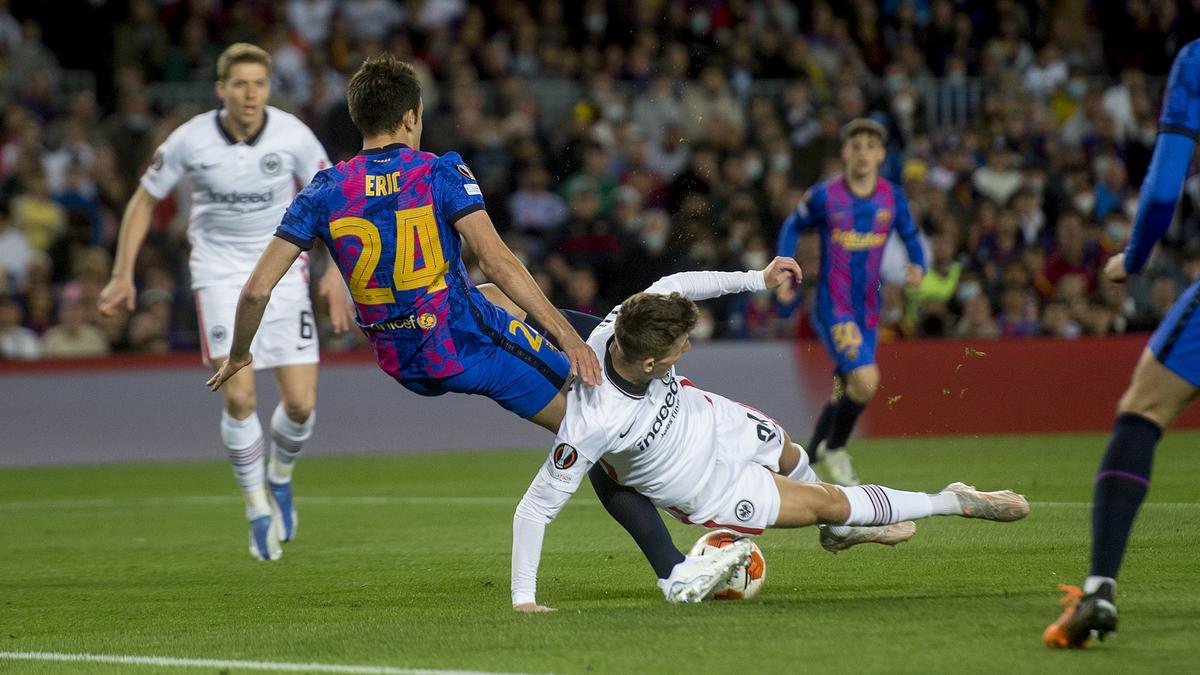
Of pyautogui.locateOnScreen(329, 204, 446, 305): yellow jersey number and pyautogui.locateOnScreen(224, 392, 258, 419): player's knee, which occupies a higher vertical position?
pyautogui.locateOnScreen(329, 204, 446, 305): yellow jersey number

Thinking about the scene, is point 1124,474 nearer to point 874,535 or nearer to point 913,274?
point 874,535

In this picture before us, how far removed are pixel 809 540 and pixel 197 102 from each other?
1146 cm

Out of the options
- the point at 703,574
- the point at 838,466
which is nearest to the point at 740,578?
the point at 703,574

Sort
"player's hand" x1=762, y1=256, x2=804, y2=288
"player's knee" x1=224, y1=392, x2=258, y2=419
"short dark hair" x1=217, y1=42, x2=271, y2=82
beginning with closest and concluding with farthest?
"player's hand" x1=762, y1=256, x2=804, y2=288 < "short dark hair" x1=217, y1=42, x2=271, y2=82 < "player's knee" x1=224, y1=392, x2=258, y2=419

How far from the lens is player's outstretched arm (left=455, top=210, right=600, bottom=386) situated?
6059mm

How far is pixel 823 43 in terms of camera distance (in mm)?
19875

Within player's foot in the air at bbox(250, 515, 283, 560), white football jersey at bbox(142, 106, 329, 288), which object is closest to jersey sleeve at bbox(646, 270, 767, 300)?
white football jersey at bbox(142, 106, 329, 288)

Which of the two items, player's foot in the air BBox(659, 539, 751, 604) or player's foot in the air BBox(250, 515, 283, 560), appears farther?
player's foot in the air BBox(250, 515, 283, 560)

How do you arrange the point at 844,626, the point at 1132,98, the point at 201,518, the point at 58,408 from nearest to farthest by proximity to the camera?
the point at 844,626
the point at 201,518
the point at 58,408
the point at 1132,98

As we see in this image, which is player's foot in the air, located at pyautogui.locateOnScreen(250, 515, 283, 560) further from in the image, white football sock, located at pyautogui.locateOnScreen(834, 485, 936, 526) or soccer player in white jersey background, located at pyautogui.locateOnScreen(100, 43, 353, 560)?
white football sock, located at pyautogui.locateOnScreen(834, 485, 936, 526)

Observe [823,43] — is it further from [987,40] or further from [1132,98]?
[1132,98]

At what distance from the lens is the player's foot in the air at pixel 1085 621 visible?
4.85 metres

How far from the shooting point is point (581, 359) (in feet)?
19.9

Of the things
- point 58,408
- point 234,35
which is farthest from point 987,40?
point 58,408
